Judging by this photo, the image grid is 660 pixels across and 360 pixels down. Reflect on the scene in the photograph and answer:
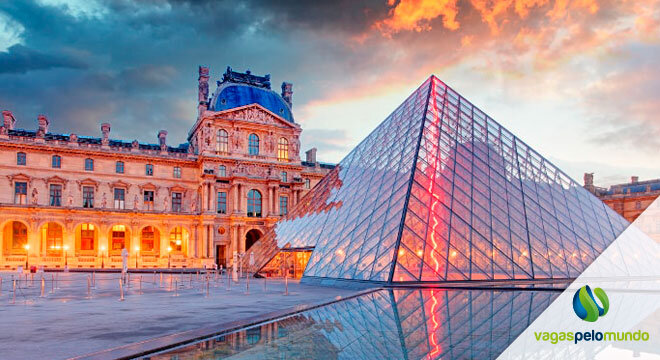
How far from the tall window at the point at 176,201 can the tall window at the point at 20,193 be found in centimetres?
1333

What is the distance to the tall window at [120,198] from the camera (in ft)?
177

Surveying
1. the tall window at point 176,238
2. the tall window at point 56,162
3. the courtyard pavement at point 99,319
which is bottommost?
the courtyard pavement at point 99,319

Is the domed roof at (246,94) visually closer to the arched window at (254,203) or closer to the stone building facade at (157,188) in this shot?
the stone building facade at (157,188)

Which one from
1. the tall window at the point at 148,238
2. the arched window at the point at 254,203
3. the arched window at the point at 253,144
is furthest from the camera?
the arched window at the point at 253,144

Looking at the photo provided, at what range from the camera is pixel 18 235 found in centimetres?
5128

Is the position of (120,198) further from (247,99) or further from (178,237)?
(247,99)

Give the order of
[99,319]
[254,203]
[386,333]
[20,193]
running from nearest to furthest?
[386,333], [99,319], [20,193], [254,203]

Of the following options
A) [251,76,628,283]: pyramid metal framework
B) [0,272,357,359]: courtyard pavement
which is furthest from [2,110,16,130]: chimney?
[0,272,357,359]: courtyard pavement

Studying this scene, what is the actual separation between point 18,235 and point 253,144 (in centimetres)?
2396

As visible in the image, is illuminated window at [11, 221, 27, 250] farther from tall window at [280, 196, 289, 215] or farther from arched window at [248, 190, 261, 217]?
tall window at [280, 196, 289, 215]

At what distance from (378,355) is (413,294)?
8879mm

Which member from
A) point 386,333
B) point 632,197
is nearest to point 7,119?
point 386,333

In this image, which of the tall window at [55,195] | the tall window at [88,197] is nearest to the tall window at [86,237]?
the tall window at [88,197]

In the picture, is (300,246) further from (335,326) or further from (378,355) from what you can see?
(378,355)
